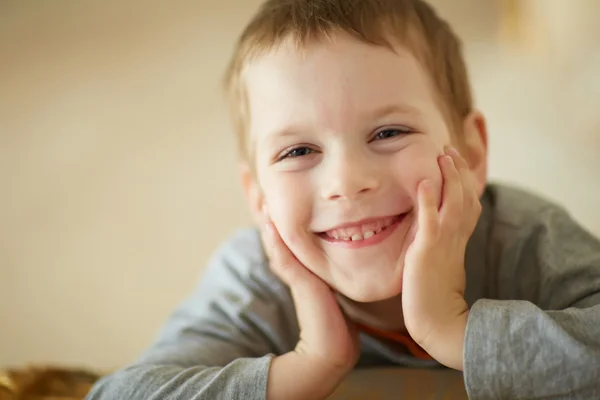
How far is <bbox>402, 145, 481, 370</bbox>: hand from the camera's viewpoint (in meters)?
0.63

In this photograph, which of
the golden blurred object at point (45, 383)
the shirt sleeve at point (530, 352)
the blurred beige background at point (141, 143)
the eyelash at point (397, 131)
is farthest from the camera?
the blurred beige background at point (141, 143)

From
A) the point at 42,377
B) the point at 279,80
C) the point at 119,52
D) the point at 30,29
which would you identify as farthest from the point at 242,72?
the point at 30,29

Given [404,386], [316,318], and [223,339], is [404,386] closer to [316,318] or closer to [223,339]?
[316,318]

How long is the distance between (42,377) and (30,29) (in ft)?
3.90

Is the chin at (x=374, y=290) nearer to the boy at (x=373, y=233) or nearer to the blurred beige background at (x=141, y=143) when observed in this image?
the boy at (x=373, y=233)

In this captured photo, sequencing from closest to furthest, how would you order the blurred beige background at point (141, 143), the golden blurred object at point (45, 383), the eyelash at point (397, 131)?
the eyelash at point (397, 131) → the golden blurred object at point (45, 383) → the blurred beige background at point (141, 143)

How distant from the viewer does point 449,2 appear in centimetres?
164

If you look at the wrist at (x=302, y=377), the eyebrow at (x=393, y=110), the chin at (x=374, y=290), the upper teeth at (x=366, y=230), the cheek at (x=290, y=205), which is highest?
the eyebrow at (x=393, y=110)

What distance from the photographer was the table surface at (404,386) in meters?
Answer: 0.68

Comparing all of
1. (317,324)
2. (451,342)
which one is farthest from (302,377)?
(451,342)

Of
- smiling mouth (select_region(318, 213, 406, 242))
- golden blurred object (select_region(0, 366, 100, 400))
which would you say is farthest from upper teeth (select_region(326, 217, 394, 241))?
golden blurred object (select_region(0, 366, 100, 400))

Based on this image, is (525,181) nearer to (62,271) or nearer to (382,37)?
(382,37)

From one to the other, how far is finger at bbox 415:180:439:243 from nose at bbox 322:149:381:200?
0.05 metres

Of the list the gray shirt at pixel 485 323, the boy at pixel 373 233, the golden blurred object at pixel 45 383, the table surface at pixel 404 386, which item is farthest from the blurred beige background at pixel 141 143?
the table surface at pixel 404 386
